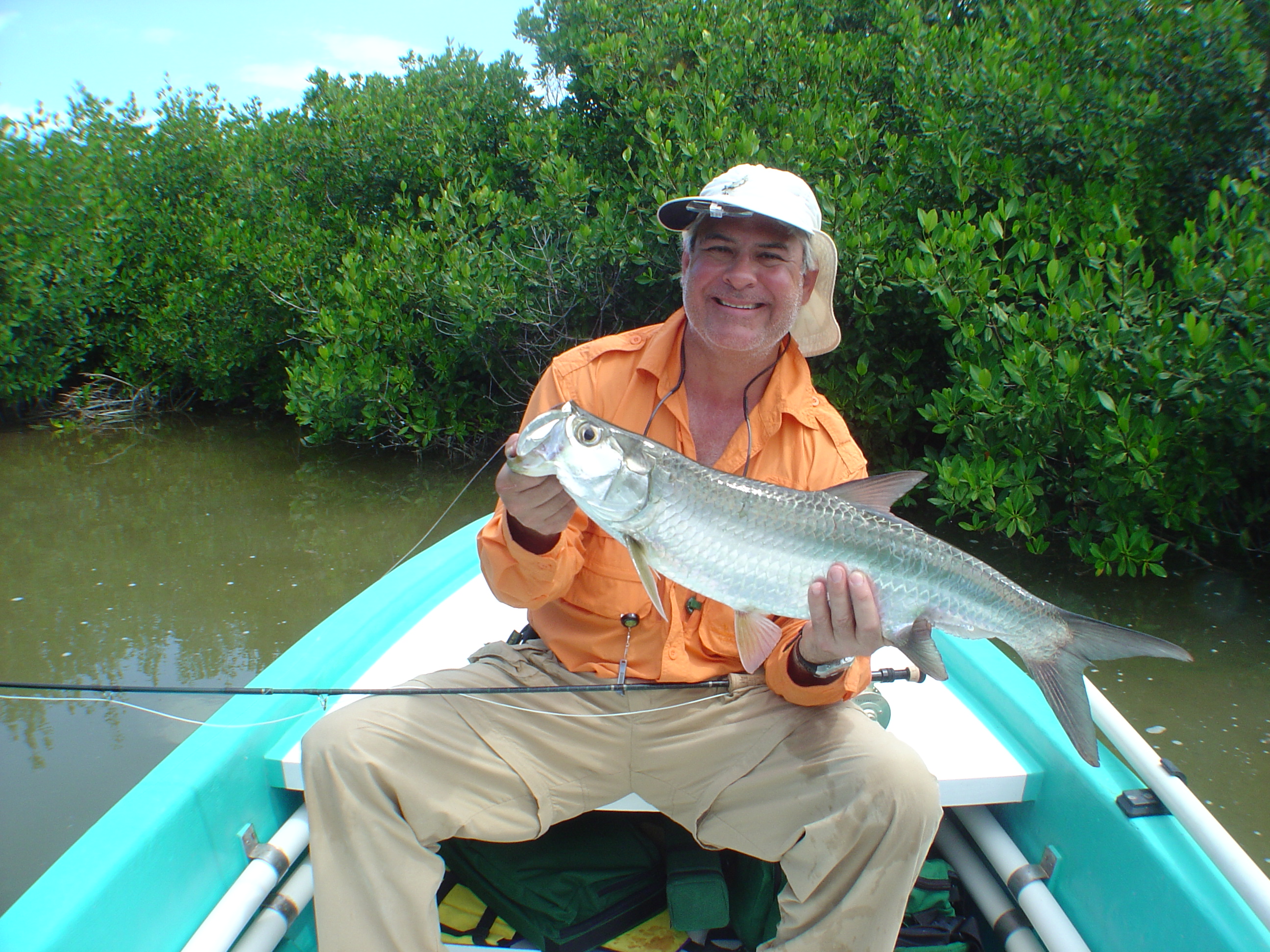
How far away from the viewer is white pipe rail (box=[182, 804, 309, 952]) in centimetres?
221

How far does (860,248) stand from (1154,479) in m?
2.95

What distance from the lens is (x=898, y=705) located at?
3217 mm

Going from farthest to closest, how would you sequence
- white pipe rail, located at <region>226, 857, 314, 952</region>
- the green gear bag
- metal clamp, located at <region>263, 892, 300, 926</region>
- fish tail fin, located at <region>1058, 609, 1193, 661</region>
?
the green gear bag, metal clamp, located at <region>263, 892, 300, 926</region>, white pipe rail, located at <region>226, 857, 314, 952</region>, fish tail fin, located at <region>1058, 609, 1193, 661</region>

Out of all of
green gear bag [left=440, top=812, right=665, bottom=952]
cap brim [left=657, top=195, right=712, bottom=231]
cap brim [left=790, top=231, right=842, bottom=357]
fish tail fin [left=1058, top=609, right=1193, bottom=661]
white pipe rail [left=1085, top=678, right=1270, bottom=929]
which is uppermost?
cap brim [left=657, top=195, right=712, bottom=231]

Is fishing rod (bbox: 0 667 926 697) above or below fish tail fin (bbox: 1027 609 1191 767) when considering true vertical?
below

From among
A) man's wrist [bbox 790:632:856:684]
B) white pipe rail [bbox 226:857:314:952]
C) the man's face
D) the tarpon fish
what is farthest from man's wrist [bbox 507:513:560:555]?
white pipe rail [bbox 226:857:314:952]

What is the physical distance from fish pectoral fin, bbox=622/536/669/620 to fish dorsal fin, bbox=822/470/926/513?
56cm

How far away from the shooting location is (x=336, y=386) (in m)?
9.95

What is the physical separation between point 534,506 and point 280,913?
145 centimetres

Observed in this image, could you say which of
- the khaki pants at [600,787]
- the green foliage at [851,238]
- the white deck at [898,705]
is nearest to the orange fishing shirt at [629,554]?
the khaki pants at [600,787]

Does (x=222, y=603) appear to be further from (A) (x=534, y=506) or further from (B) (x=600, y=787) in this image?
(A) (x=534, y=506)

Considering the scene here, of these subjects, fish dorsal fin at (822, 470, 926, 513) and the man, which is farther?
fish dorsal fin at (822, 470, 926, 513)

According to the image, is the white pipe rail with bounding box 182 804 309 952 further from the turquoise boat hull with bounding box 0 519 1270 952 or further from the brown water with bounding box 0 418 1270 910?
the brown water with bounding box 0 418 1270 910

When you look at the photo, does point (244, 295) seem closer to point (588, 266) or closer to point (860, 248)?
point (588, 266)
